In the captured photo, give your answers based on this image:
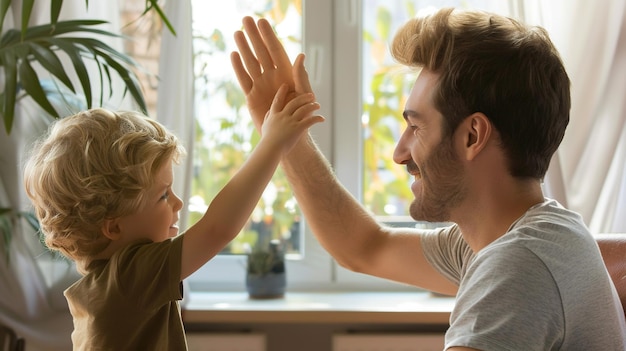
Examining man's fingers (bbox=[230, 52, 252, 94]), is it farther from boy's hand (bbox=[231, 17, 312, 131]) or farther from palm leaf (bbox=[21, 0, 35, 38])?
palm leaf (bbox=[21, 0, 35, 38])

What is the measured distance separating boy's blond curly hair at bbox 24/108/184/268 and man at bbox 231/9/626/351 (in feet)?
1.19

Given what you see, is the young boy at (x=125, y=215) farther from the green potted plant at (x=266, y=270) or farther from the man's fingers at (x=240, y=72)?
the green potted plant at (x=266, y=270)

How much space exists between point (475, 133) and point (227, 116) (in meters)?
1.72

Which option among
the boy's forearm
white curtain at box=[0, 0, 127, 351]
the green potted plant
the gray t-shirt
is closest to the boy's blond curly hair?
the boy's forearm

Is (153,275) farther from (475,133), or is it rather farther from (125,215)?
(475,133)

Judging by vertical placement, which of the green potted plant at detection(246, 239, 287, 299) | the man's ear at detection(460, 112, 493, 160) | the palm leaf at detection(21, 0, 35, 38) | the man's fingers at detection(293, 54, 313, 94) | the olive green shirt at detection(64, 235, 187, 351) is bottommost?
the green potted plant at detection(246, 239, 287, 299)

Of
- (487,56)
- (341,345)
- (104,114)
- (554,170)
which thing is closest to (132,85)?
(104,114)

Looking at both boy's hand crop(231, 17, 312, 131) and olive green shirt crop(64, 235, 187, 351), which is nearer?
olive green shirt crop(64, 235, 187, 351)

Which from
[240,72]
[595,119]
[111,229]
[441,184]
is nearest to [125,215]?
[111,229]

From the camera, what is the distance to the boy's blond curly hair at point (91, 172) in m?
1.47

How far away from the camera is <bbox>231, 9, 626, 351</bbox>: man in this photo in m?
1.25

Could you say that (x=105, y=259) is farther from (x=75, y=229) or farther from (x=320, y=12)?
(x=320, y=12)

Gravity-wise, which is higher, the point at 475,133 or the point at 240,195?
the point at 475,133

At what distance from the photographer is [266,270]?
117 inches
